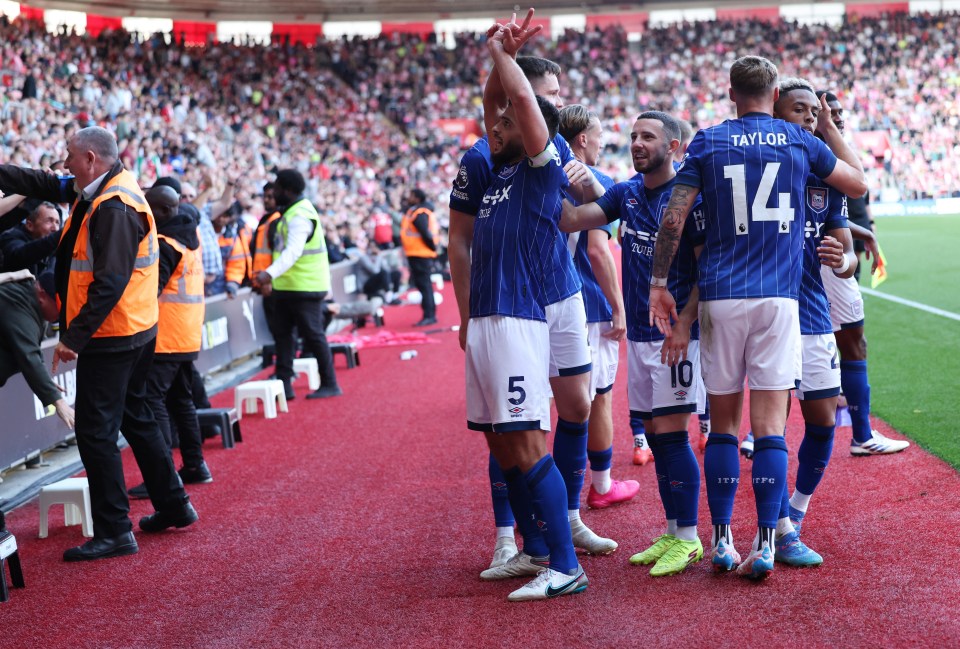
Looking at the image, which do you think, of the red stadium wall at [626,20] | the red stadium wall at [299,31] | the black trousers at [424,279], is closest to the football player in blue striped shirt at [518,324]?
the black trousers at [424,279]

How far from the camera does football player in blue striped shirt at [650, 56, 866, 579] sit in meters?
4.30

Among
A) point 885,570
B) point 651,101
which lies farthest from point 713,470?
point 651,101

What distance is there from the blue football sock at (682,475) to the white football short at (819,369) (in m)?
0.66

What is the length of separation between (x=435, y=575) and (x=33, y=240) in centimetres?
445

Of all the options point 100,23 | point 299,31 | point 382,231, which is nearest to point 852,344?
point 382,231

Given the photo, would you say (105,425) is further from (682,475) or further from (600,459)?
(682,475)

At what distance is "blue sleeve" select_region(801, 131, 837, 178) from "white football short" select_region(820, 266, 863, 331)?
217cm

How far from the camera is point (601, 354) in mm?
6055

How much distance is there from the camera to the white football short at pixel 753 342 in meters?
4.31

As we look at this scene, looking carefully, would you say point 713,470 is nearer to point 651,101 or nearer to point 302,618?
point 302,618

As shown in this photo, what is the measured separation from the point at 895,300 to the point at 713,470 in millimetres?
12434

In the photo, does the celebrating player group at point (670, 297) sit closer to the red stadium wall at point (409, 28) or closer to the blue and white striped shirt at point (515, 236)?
the blue and white striped shirt at point (515, 236)

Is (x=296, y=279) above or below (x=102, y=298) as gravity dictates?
below

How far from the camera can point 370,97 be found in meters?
38.7
